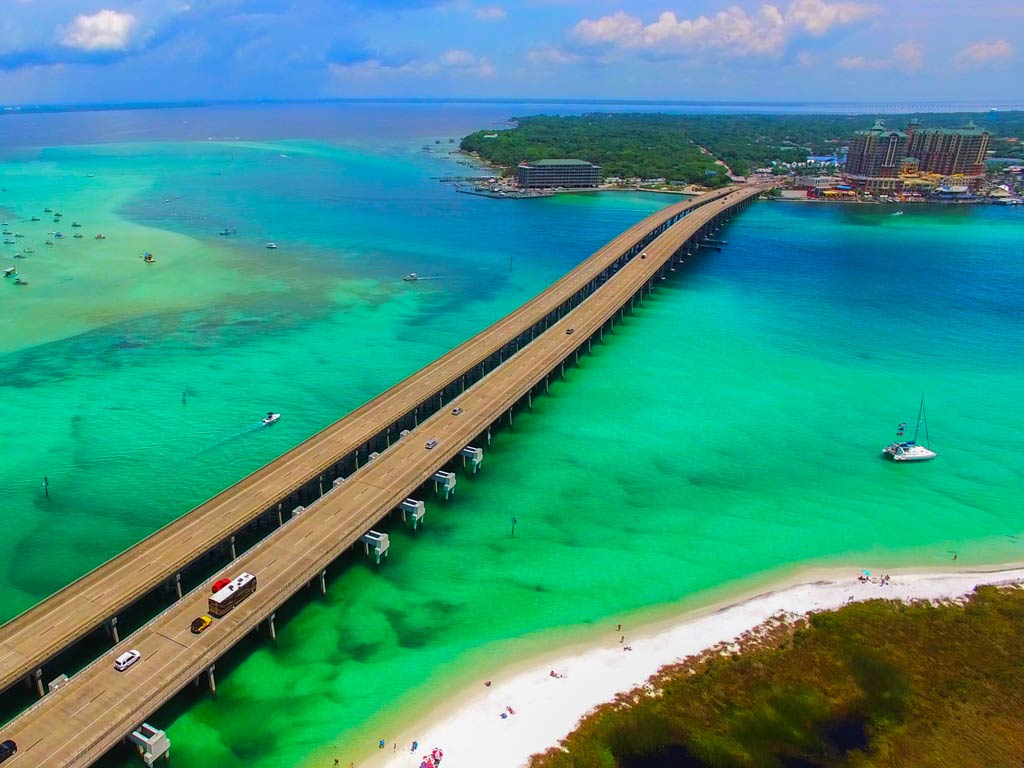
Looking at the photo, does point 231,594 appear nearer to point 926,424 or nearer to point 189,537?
point 189,537

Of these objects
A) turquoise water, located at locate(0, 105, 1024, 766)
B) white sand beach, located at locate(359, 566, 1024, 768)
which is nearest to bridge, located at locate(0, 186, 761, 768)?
turquoise water, located at locate(0, 105, 1024, 766)

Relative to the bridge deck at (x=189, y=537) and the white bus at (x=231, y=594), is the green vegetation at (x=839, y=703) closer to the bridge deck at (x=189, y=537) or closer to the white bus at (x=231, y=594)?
the white bus at (x=231, y=594)

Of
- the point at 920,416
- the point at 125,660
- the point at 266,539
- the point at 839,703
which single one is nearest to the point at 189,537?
the point at 266,539

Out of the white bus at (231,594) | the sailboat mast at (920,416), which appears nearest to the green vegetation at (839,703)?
the white bus at (231,594)

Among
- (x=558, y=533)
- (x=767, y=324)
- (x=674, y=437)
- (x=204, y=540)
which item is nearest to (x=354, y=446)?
(x=204, y=540)

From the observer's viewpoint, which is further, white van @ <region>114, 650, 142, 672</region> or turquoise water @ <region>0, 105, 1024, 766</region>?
turquoise water @ <region>0, 105, 1024, 766</region>

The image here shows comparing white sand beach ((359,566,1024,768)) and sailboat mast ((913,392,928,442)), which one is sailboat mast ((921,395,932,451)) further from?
white sand beach ((359,566,1024,768))
